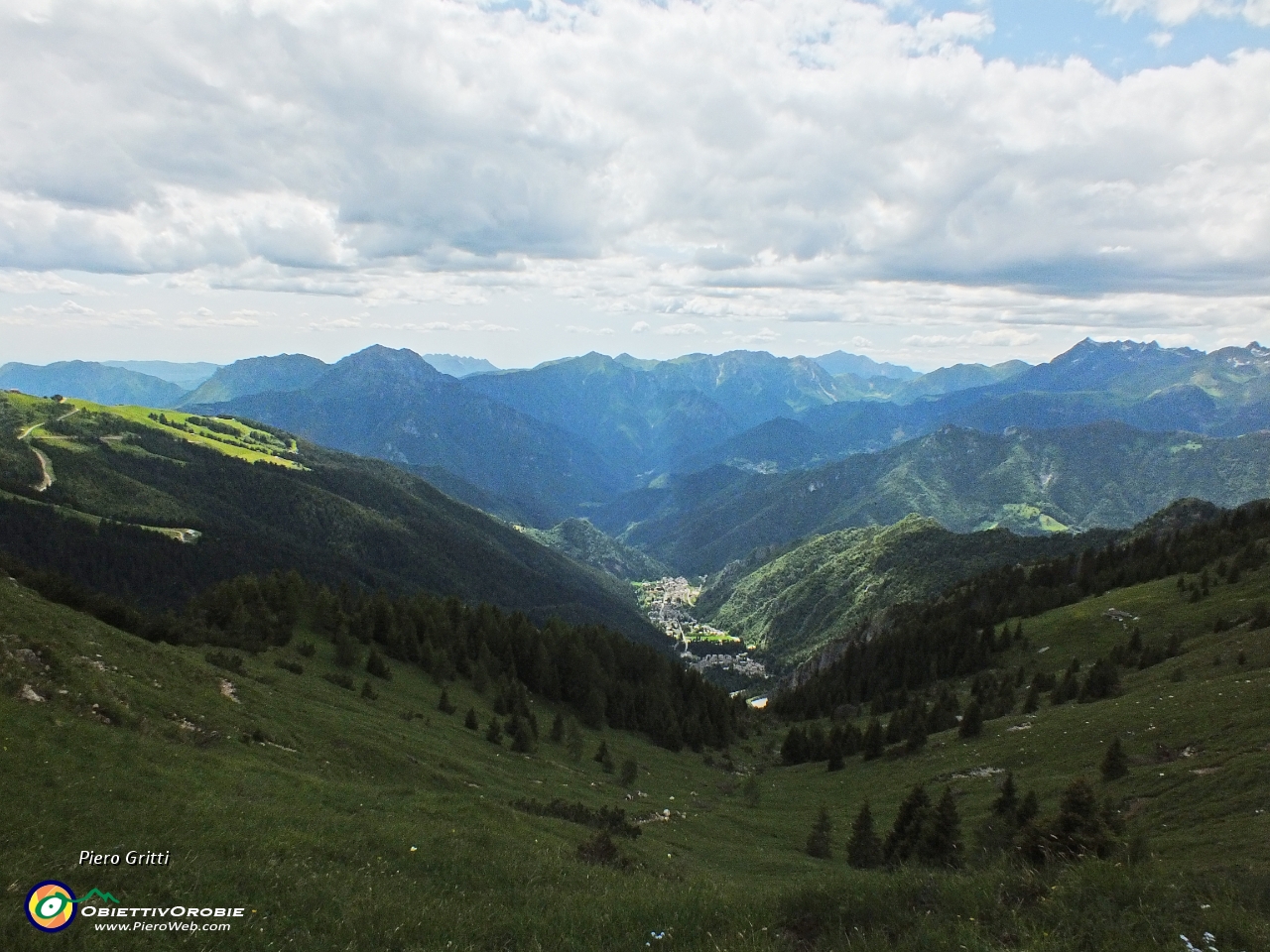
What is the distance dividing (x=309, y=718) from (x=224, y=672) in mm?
A: 8080

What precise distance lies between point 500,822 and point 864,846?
2416cm

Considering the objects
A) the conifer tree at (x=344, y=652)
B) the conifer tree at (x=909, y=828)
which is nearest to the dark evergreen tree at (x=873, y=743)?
the conifer tree at (x=909, y=828)

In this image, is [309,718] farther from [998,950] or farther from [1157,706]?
[1157,706]

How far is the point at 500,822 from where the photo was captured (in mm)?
30094

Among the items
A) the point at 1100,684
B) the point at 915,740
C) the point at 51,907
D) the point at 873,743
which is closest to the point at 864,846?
the point at 51,907

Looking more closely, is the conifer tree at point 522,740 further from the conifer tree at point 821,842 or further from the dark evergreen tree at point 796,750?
the dark evergreen tree at point 796,750

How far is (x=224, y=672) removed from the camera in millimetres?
45469

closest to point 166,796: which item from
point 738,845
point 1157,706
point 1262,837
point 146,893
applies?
point 146,893

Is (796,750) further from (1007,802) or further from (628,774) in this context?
(1007,802)

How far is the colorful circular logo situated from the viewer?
431 inches

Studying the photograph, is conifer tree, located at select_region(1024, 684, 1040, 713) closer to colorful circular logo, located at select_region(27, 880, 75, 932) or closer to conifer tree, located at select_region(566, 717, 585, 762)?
conifer tree, located at select_region(566, 717, 585, 762)

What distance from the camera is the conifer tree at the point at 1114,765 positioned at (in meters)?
40.9

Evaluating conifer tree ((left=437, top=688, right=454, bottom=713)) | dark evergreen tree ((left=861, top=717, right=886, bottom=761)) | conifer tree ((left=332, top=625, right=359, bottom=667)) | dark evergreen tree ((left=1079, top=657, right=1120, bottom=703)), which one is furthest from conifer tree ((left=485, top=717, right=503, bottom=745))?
dark evergreen tree ((left=1079, top=657, right=1120, bottom=703))

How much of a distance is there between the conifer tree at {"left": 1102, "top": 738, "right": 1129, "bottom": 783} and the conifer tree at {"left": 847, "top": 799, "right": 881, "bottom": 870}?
15.4 meters
